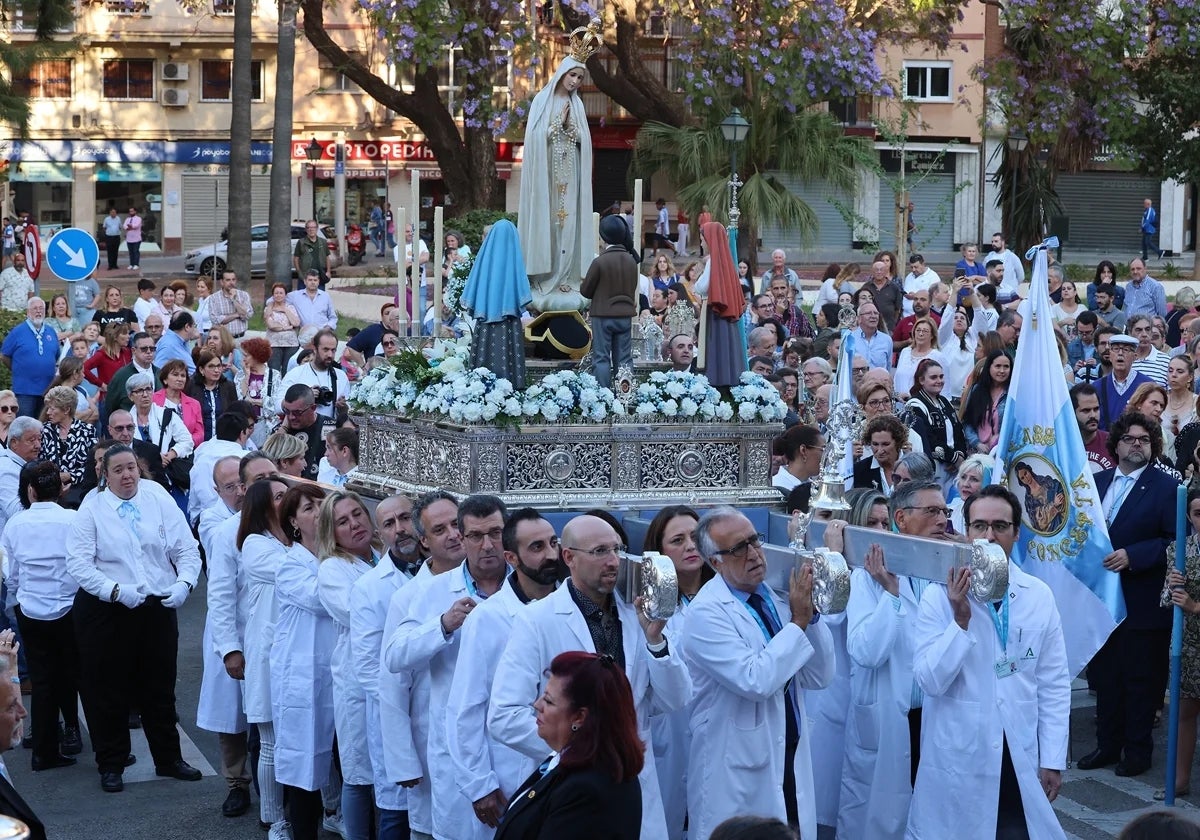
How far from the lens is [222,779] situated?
9.32 meters

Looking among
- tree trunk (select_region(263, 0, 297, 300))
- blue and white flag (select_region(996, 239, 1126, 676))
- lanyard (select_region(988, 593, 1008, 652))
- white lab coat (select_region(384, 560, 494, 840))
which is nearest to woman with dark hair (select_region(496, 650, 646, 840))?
white lab coat (select_region(384, 560, 494, 840))

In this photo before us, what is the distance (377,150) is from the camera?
140 feet

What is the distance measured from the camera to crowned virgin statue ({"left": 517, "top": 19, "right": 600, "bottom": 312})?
27.8ft

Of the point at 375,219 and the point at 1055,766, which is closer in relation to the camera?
the point at 1055,766

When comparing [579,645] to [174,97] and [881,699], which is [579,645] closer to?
[881,699]

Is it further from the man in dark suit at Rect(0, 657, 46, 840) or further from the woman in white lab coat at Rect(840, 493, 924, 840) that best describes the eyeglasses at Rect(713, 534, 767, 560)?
the man in dark suit at Rect(0, 657, 46, 840)

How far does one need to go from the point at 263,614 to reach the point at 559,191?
2.49 metres

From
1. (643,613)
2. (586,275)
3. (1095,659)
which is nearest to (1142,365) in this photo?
(1095,659)

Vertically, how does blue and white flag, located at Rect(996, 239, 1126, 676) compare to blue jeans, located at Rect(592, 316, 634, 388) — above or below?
below

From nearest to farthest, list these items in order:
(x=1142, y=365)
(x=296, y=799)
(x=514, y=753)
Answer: (x=514, y=753)
(x=296, y=799)
(x=1142, y=365)

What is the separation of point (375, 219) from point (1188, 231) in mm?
19741

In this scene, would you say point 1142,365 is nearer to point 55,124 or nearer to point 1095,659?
point 1095,659

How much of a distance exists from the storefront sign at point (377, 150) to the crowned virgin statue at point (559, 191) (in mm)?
33775

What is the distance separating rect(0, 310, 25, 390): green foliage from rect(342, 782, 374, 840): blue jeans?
410 inches
